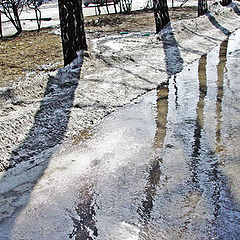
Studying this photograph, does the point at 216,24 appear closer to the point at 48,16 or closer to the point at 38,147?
the point at 38,147

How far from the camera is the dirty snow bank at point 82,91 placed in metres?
3.56

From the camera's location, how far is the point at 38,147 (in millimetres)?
3379

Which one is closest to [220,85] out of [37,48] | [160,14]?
[160,14]

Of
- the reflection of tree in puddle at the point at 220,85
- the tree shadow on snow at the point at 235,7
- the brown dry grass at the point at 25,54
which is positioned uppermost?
the tree shadow on snow at the point at 235,7

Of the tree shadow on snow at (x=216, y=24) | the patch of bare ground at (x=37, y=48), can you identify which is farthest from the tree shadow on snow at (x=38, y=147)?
the tree shadow on snow at (x=216, y=24)

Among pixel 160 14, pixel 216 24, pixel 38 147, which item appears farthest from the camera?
pixel 216 24

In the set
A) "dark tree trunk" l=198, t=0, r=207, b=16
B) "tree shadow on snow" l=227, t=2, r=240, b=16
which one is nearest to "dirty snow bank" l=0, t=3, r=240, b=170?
"dark tree trunk" l=198, t=0, r=207, b=16

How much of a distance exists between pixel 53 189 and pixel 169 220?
1006mm

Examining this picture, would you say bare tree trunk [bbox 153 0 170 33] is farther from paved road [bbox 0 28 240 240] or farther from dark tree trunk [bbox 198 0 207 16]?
paved road [bbox 0 28 240 240]

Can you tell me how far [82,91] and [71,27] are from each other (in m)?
1.70

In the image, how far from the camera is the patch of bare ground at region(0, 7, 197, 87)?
6141mm

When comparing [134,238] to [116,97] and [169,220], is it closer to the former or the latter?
[169,220]

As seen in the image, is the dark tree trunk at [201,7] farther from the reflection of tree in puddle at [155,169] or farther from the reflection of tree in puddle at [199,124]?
the reflection of tree in puddle at [155,169]

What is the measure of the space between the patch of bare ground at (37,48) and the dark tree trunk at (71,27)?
1.78ft
